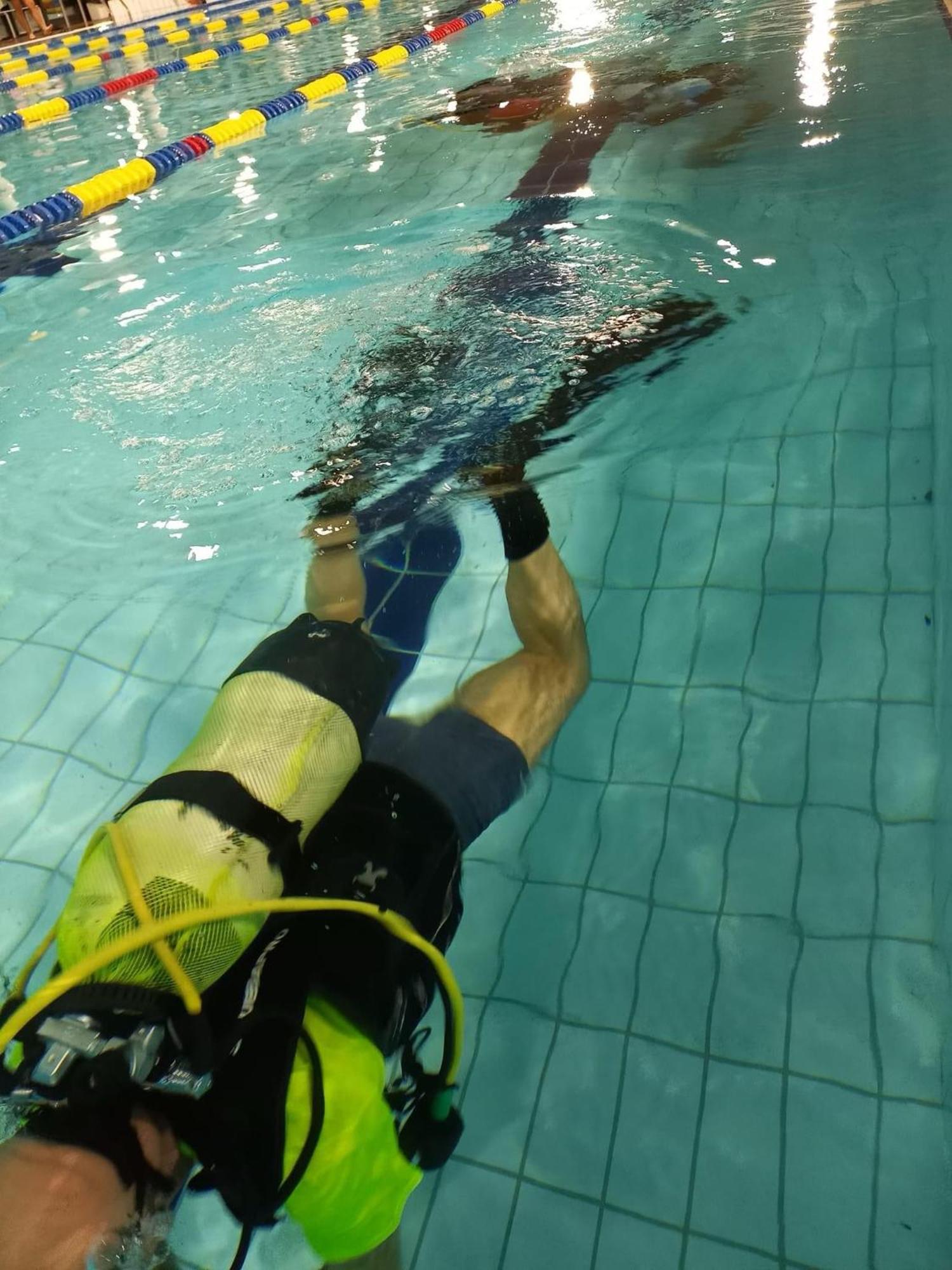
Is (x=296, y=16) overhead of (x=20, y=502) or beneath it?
overhead

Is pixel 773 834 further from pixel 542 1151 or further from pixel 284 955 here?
pixel 284 955

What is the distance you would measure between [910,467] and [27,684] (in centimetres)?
279

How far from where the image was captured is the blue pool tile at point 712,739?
2289 mm

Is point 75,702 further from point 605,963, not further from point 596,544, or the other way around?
point 605,963

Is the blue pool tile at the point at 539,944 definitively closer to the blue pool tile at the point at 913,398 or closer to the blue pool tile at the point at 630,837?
the blue pool tile at the point at 630,837

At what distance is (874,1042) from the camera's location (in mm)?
1801

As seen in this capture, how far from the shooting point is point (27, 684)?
2.91 m

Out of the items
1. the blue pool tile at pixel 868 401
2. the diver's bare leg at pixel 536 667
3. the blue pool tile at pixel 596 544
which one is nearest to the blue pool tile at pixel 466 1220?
the diver's bare leg at pixel 536 667

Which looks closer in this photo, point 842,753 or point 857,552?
point 842,753

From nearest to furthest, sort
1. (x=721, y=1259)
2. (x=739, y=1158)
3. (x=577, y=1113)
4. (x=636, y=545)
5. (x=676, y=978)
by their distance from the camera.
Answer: (x=721, y=1259), (x=739, y=1158), (x=577, y=1113), (x=676, y=978), (x=636, y=545)

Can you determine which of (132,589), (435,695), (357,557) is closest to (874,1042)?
(435,695)

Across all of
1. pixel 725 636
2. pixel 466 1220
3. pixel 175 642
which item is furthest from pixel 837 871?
pixel 175 642

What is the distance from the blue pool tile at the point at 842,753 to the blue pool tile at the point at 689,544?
1.97 ft

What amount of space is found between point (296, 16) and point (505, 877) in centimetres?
1555
